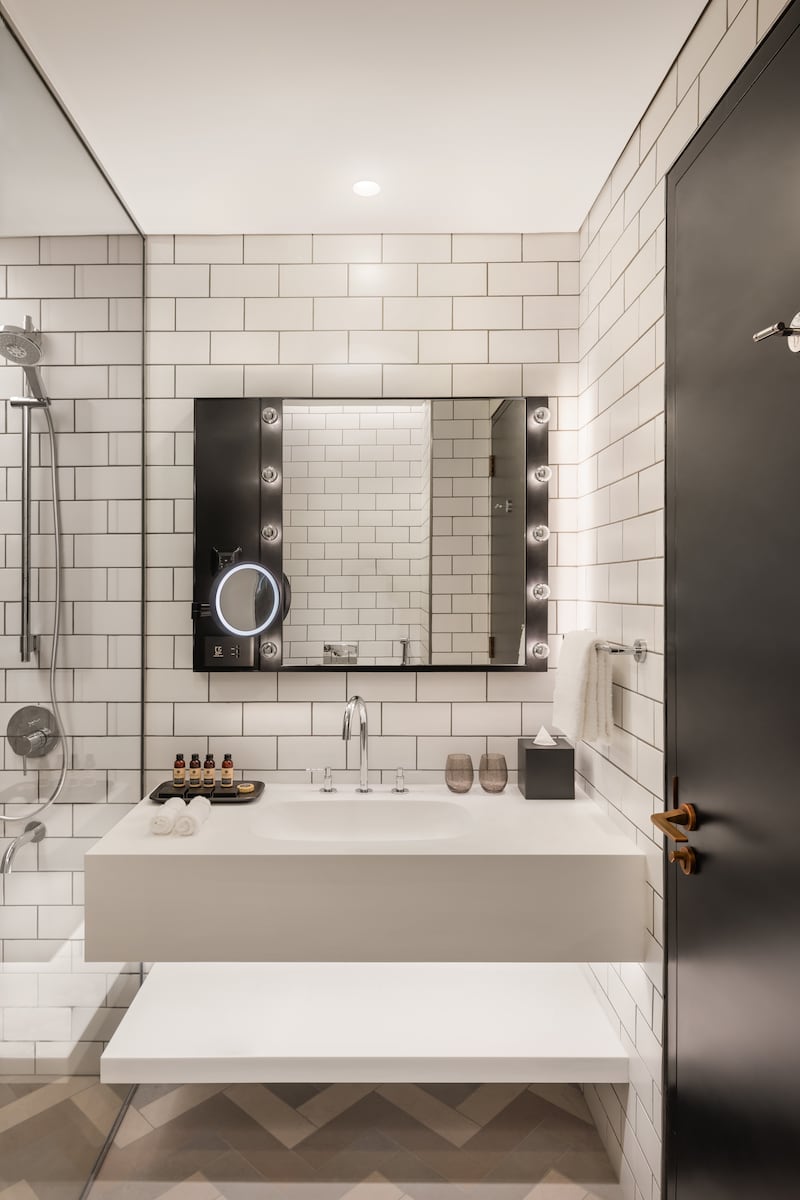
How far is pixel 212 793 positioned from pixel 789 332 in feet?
6.16

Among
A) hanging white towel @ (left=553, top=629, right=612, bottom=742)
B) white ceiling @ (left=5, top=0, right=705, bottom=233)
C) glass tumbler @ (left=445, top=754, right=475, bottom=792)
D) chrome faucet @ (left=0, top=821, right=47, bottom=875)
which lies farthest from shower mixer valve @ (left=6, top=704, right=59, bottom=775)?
white ceiling @ (left=5, top=0, right=705, bottom=233)

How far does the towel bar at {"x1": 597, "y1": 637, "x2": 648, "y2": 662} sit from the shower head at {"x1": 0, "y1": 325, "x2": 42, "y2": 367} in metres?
1.51

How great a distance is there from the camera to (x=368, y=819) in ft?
7.22

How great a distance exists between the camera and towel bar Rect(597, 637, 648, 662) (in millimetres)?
1740

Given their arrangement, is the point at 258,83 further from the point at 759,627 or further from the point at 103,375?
the point at 759,627

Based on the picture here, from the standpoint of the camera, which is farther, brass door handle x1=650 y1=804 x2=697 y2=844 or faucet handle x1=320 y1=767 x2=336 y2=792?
faucet handle x1=320 y1=767 x2=336 y2=792

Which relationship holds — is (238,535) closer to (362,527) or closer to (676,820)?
(362,527)

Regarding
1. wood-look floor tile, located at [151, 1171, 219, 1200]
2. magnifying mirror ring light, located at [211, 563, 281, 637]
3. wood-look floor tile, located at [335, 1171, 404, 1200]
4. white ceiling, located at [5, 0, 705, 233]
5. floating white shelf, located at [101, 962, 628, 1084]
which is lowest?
wood-look floor tile, located at [151, 1171, 219, 1200]

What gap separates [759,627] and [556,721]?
88cm

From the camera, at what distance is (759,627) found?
118 centimetres

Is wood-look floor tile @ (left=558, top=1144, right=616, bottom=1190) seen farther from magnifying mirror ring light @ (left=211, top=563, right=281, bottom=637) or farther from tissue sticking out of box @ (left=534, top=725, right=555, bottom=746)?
magnifying mirror ring light @ (left=211, top=563, right=281, bottom=637)

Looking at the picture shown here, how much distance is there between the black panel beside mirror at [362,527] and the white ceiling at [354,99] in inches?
23.0

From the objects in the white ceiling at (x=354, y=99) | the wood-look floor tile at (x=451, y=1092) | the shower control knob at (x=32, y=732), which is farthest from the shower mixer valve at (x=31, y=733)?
the wood-look floor tile at (x=451, y=1092)

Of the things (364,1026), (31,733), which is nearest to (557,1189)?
(364,1026)
